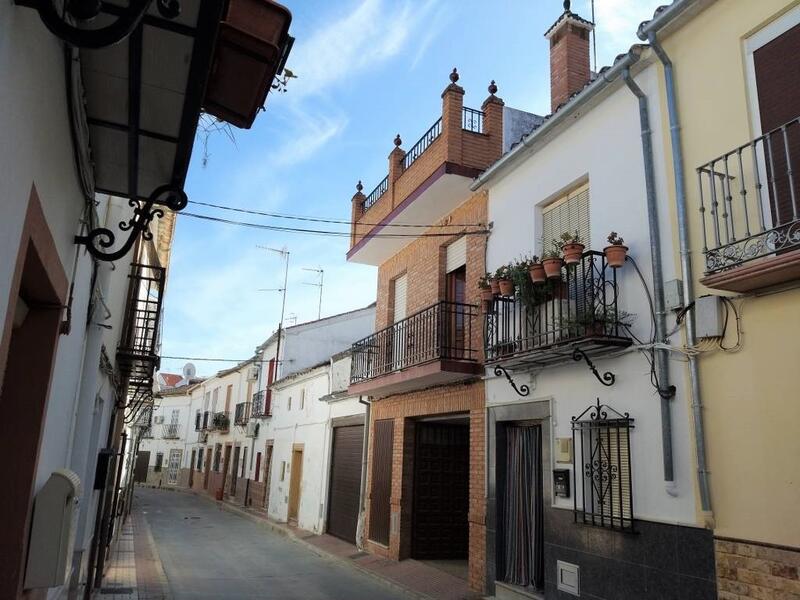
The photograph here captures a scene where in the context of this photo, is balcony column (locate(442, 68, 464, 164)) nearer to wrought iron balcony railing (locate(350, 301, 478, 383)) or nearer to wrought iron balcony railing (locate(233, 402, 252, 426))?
wrought iron balcony railing (locate(350, 301, 478, 383))

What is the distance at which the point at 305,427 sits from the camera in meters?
19.5

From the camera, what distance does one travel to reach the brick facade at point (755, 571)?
189 inches

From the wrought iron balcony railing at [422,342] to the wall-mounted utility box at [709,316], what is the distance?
4367 mm

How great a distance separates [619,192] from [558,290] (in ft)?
4.45

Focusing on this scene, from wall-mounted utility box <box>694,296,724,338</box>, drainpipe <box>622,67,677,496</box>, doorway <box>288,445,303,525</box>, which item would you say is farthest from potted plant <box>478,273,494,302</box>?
doorway <box>288,445,303,525</box>

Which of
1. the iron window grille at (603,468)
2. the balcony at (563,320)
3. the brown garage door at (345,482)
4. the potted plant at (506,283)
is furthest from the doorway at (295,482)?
the iron window grille at (603,468)

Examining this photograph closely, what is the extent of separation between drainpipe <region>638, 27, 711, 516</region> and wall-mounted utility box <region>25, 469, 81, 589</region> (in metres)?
5.03

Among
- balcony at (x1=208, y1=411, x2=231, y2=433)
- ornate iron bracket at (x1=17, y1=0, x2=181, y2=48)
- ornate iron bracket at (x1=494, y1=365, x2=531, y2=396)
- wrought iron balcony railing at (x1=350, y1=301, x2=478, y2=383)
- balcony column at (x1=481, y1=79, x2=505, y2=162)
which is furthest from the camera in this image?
balcony at (x1=208, y1=411, x2=231, y2=433)

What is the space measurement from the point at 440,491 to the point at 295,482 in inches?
356

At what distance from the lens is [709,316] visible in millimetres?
5605

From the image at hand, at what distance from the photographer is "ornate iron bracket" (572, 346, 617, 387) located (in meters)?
6.91

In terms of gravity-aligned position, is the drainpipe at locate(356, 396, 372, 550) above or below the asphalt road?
above

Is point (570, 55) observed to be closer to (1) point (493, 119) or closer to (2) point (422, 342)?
(1) point (493, 119)

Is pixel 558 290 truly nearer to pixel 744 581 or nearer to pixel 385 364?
pixel 744 581
